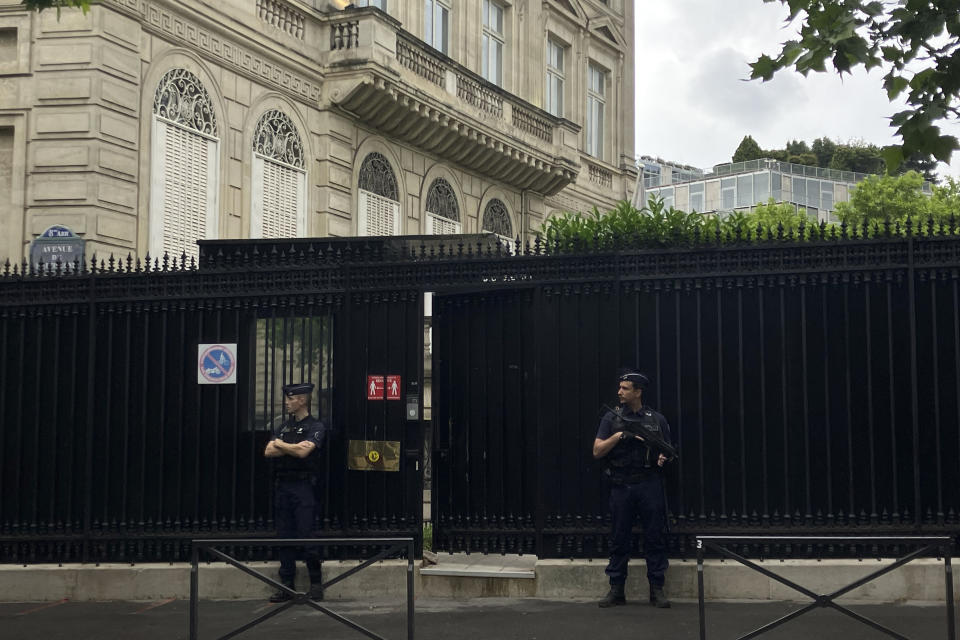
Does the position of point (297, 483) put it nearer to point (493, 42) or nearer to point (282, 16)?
point (282, 16)

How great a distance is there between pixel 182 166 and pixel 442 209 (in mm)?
8452

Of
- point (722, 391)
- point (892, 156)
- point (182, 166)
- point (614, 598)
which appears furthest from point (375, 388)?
point (182, 166)

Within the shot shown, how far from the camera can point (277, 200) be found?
2038 centimetres

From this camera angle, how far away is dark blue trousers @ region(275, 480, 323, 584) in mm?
10172

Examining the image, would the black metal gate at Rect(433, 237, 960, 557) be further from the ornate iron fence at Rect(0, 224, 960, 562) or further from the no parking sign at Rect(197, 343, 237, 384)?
the no parking sign at Rect(197, 343, 237, 384)

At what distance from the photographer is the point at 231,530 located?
35.4ft

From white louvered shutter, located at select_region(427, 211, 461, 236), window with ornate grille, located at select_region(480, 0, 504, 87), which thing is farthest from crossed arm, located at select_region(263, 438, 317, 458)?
window with ornate grille, located at select_region(480, 0, 504, 87)

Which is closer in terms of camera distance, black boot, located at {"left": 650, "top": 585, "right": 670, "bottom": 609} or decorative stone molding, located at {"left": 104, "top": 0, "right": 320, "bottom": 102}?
black boot, located at {"left": 650, "top": 585, "right": 670, "bottom": 609}

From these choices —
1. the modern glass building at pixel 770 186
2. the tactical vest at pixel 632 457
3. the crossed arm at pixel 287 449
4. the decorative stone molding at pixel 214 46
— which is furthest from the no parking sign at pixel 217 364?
the modern glass building at pixel 770 186

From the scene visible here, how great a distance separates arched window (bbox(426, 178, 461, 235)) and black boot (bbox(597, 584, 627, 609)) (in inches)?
626

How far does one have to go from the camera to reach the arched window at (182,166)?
17781mm

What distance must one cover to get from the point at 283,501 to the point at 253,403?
99 centimetres

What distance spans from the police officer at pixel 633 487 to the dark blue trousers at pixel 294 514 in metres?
2.36

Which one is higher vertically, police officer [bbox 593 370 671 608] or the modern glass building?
the modern glass building
